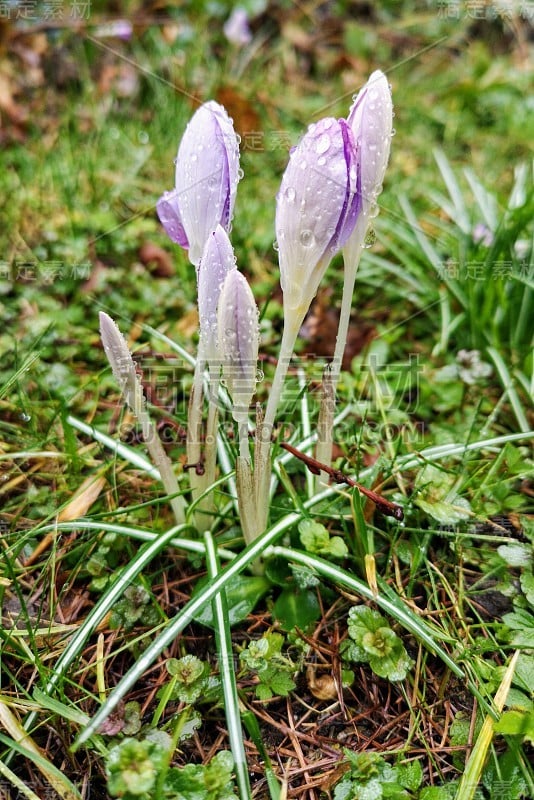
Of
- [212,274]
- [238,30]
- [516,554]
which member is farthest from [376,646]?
[238,30]

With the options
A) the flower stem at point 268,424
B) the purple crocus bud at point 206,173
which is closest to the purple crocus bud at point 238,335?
the flower stem at point 268,424

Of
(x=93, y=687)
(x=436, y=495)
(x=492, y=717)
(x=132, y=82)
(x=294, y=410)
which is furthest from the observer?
(x=132, y=82)

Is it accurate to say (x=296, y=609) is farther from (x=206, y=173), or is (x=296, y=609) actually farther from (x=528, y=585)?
(x=206, y=173)

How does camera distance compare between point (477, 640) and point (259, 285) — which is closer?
point (477, 640)

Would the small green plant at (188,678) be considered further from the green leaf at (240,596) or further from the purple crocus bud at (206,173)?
the purple crocus bud at (206,173)

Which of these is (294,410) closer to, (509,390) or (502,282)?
(509,390)

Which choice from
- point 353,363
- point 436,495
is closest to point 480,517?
point 436,495
